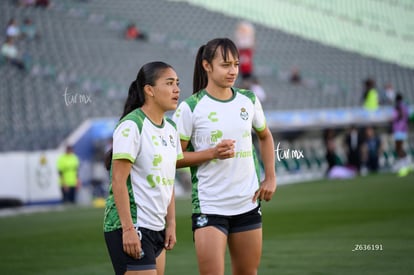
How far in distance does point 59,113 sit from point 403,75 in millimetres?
15593

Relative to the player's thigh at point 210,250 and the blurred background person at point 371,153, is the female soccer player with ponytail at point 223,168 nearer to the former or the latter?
the player's thigh at point 210,250

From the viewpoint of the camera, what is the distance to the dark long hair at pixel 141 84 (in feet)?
18.4

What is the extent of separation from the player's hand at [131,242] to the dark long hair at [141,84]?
53 centimetres

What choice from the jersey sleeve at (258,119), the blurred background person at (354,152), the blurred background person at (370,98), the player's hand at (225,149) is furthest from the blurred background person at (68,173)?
the player's hand at (225,149)

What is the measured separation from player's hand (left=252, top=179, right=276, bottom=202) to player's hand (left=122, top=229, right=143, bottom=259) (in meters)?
1.20

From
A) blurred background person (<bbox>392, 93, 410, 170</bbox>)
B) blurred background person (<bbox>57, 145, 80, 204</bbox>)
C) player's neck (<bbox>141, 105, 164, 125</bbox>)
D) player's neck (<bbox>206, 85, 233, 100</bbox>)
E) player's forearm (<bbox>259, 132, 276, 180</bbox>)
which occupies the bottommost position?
blurred background person (<bbox>57, 145, 80, 204</bbox>)

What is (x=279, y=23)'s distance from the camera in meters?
38.3

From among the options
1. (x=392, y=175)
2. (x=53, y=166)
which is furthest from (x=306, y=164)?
(x=53, y=166)

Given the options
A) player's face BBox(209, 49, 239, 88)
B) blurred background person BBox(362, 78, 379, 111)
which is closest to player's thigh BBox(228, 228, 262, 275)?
player's face BBox(209, 49, 239, 88)

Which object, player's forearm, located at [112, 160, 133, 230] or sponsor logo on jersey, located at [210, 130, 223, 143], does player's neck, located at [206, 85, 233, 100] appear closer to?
sponsor logo on jersey, located at [210, 130, 223, 143]

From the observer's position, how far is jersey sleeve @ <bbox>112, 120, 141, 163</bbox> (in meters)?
5.38

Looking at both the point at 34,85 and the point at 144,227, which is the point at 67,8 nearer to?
the point at 34,85

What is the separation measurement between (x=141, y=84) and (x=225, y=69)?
767 millimetres

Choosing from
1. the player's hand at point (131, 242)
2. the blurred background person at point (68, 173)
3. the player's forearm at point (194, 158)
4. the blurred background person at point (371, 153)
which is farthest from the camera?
the blurred background person at point (371, 153)
